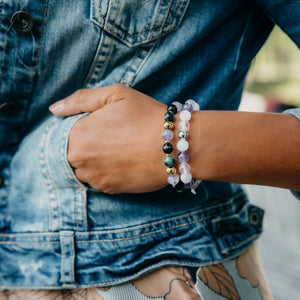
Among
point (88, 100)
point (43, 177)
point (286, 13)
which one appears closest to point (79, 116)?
point (88, 100)

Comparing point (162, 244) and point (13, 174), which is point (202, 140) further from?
point (13, 174)

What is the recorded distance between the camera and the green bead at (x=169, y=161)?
1.92ft

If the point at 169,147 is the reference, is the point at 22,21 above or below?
above

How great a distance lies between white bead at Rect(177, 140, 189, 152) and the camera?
576 mm

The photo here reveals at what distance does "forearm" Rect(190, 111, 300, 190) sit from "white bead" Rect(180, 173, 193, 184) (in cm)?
1

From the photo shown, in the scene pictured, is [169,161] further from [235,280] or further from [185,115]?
[235,280]

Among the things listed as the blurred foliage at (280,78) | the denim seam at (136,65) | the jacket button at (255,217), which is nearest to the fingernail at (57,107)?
the denim seam at (136,65)

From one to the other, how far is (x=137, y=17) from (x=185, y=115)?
0.74 ft

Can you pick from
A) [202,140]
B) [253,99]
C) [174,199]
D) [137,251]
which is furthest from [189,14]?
[253,99]

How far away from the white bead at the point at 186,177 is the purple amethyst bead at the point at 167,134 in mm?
71

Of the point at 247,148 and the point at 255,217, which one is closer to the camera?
the point at 247,148

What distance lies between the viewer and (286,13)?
0.62 meters

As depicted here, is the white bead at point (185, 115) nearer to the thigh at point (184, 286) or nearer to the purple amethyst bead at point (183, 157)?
the purple amethyst bead at point (183, 157)

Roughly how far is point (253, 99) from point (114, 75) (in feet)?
13.4
